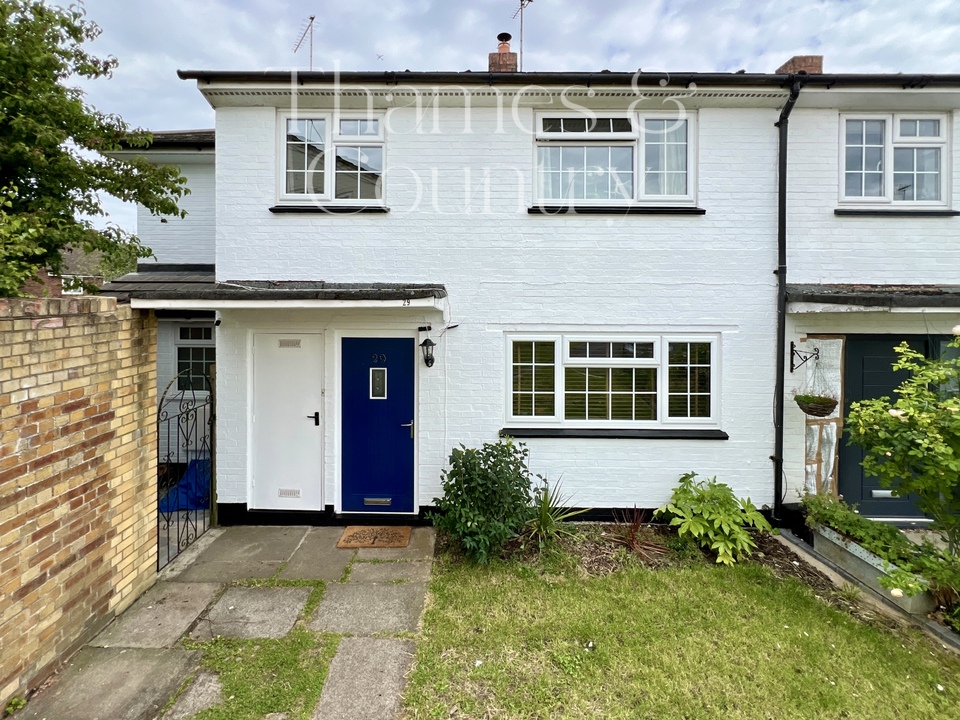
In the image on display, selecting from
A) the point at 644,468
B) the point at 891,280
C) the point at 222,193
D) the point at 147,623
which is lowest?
the point at 147,623

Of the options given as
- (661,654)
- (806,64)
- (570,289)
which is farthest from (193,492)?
(806,64)

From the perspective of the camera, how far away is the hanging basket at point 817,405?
16.1 feet

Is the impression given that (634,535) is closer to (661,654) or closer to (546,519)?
(546,519)

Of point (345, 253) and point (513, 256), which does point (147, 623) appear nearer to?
point (345, 253)

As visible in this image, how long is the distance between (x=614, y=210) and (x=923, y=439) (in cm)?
358

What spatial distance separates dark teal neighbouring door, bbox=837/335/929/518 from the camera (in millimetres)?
5328

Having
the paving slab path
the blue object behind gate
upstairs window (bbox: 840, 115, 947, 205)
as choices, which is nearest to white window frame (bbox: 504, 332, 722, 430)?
the paving slab path

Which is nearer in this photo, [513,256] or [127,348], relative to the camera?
[127,348]

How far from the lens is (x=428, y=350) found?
5148 millimetres

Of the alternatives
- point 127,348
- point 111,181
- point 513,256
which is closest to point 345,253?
point 513,256

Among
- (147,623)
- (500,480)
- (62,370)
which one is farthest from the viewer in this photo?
(500,480)

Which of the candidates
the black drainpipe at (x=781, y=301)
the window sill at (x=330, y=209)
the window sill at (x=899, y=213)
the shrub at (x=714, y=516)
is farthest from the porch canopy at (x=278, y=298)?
the window sill at (x=899, y=213)

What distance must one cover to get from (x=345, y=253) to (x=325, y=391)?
5.55ft

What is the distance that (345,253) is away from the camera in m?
5.34
